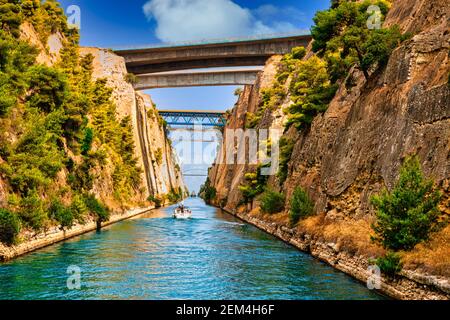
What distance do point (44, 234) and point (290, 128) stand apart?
27093 millimetres

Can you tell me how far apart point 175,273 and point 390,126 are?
12001mm

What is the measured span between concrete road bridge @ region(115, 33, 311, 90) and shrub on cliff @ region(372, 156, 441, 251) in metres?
55.4

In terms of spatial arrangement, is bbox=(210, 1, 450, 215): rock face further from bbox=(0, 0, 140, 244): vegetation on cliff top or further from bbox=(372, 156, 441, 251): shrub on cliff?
bbox=(0, 0, 140, 244): vegetation on cliff top

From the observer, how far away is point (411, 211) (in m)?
14.5

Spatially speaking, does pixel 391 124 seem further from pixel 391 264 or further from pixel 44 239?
pixel 44 239

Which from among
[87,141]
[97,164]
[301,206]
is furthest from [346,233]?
[97,164]

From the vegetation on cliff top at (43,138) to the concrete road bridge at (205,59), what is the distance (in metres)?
18.3

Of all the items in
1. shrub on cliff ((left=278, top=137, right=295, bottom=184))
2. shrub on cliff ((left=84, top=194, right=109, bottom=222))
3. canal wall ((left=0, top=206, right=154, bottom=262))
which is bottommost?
canal wall ((left=0, top=206, right=154, bottom=262))

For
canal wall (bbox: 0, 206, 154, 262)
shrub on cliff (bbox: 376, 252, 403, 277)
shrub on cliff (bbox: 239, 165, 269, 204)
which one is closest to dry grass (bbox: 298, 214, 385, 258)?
shrub on cliff (bbox: 376, 252, 403, 277)

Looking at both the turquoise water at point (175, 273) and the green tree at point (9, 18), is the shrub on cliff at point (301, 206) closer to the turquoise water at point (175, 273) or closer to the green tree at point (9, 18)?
the turquoise water at point (175, 273)

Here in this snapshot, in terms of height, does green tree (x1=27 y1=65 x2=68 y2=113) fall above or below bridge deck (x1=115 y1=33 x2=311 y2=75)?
below

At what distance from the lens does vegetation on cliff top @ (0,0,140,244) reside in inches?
955

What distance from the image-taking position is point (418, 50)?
21.0 meters
